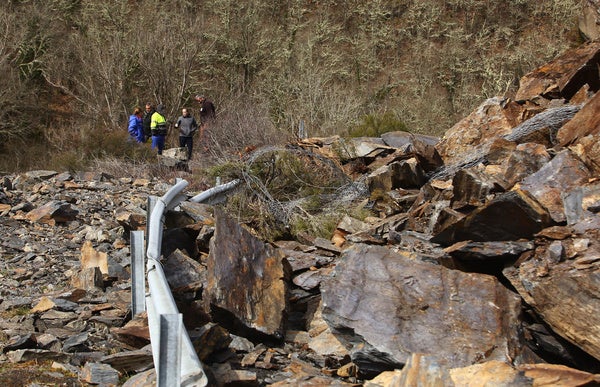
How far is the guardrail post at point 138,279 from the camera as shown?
457 centimetres

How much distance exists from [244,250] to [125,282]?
1309 millimetres

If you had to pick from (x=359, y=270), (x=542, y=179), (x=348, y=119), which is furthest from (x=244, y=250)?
(x=348, y=119)

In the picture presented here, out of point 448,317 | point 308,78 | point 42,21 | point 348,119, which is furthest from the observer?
point 42,21

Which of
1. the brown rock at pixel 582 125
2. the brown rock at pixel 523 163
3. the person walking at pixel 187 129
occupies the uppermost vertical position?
the person walking at pixel 187 129

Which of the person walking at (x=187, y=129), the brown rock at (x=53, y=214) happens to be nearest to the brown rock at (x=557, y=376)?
the brown rock at (x=53, y=214)

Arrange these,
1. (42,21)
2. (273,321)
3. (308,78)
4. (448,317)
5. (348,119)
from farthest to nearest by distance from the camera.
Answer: (42,21) < (308,78) < (348,119) < (273,321) < (448,317)

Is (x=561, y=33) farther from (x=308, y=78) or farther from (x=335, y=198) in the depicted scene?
(x=335, y=198)

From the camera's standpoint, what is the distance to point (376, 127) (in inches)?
599

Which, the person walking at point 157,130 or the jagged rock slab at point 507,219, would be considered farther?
the person walking at point 157,130

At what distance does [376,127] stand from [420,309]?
11442 mm

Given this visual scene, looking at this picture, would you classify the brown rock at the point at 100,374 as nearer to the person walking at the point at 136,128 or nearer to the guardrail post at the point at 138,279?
the guardrail post at the point at 138,279

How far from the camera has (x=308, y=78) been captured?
69.8 ft

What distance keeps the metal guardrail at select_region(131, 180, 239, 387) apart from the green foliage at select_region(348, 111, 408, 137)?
346 inches

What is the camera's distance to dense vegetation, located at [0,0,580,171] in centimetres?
2259
